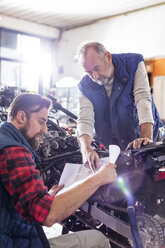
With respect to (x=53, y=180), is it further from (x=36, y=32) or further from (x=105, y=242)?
(x=36, y=32)

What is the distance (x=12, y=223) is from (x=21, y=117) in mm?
425

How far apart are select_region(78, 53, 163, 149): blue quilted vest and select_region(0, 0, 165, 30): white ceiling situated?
5.43 metres

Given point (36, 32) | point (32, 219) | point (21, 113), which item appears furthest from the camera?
point (36, 32)

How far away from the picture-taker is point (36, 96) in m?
1.33

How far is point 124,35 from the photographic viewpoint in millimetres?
7891

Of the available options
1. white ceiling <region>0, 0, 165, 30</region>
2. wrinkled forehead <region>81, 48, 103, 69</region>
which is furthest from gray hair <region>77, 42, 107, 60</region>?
white ceiling <region>0, 0, 165, 30</region>

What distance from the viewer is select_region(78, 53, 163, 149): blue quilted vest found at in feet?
6.94

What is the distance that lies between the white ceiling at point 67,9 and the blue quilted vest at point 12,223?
655 cm

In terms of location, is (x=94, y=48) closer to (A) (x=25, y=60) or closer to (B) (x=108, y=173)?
(B) (x=108, y=173)

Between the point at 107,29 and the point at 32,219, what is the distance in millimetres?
7903

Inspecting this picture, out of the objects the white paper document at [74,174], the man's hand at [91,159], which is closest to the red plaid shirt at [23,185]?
the white paper document at [74,174]

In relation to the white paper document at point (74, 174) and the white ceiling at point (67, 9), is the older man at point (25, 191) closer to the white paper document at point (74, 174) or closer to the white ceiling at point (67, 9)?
the white paper document at point (74, 174)

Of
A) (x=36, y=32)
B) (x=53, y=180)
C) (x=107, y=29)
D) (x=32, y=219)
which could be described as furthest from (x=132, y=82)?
(x=36, y=32)

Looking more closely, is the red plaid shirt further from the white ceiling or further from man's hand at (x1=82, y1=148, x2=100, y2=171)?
the white ceiling
